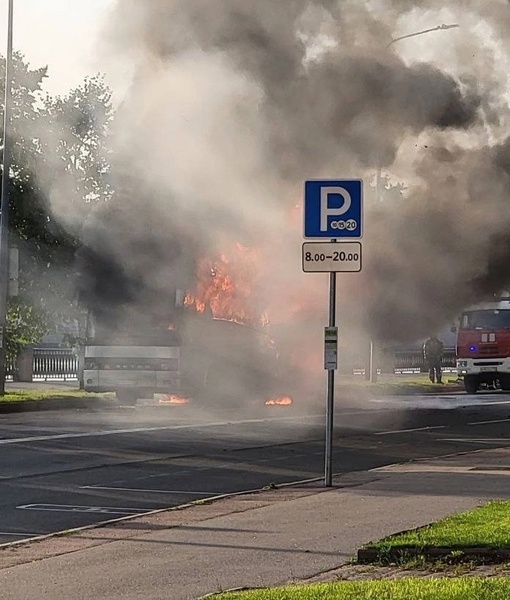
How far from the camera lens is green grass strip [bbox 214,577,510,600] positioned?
7603mm

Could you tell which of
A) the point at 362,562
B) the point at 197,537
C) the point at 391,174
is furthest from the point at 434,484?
the point at 391,174

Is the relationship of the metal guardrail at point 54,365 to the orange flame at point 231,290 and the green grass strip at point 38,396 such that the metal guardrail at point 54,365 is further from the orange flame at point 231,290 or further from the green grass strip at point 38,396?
the orange flame at point 231,290

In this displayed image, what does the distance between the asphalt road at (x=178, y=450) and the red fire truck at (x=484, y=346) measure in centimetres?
1208

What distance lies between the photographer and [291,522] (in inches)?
480

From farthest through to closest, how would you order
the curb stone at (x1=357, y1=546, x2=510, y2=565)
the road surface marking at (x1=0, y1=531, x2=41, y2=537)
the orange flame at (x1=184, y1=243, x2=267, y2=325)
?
1. the orange flame at (x1=184, y1=243, x2=267, y2=325)
2. the road surface marking at (x1=0, y1=531, x2=41, y2=537)
3. the curb stone at (x1=357, y1=546, x2=510, y2=565)

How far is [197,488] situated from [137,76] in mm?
16699

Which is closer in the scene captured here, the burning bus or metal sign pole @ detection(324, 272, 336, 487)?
metal sign pole @ detection(324, 272, 336, 487)

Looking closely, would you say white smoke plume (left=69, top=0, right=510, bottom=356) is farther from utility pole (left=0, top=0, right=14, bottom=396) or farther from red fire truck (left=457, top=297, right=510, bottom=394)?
red fire truck (left=457, top=297, right=510, bottom=394)

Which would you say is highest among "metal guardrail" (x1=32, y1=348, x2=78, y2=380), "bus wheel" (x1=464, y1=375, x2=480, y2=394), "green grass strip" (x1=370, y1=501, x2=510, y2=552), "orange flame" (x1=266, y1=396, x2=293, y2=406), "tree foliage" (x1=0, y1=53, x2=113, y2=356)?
"tree foliage" (x1=0, y1=53, x2=113, y2=356)

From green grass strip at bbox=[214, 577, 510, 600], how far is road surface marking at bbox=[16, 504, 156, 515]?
5399 millimetres

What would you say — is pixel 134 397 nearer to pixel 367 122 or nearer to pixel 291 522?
pixel 367 122

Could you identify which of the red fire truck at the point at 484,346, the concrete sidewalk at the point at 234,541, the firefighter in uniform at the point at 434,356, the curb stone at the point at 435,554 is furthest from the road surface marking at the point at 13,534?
the firefighter in uniform at the point at 434,356

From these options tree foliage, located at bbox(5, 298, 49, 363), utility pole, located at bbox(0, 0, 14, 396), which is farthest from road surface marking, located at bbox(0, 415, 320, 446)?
tree foliage, located at bbox(5, 298, 49, 363)

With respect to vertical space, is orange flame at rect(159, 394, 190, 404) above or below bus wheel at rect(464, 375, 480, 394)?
below
